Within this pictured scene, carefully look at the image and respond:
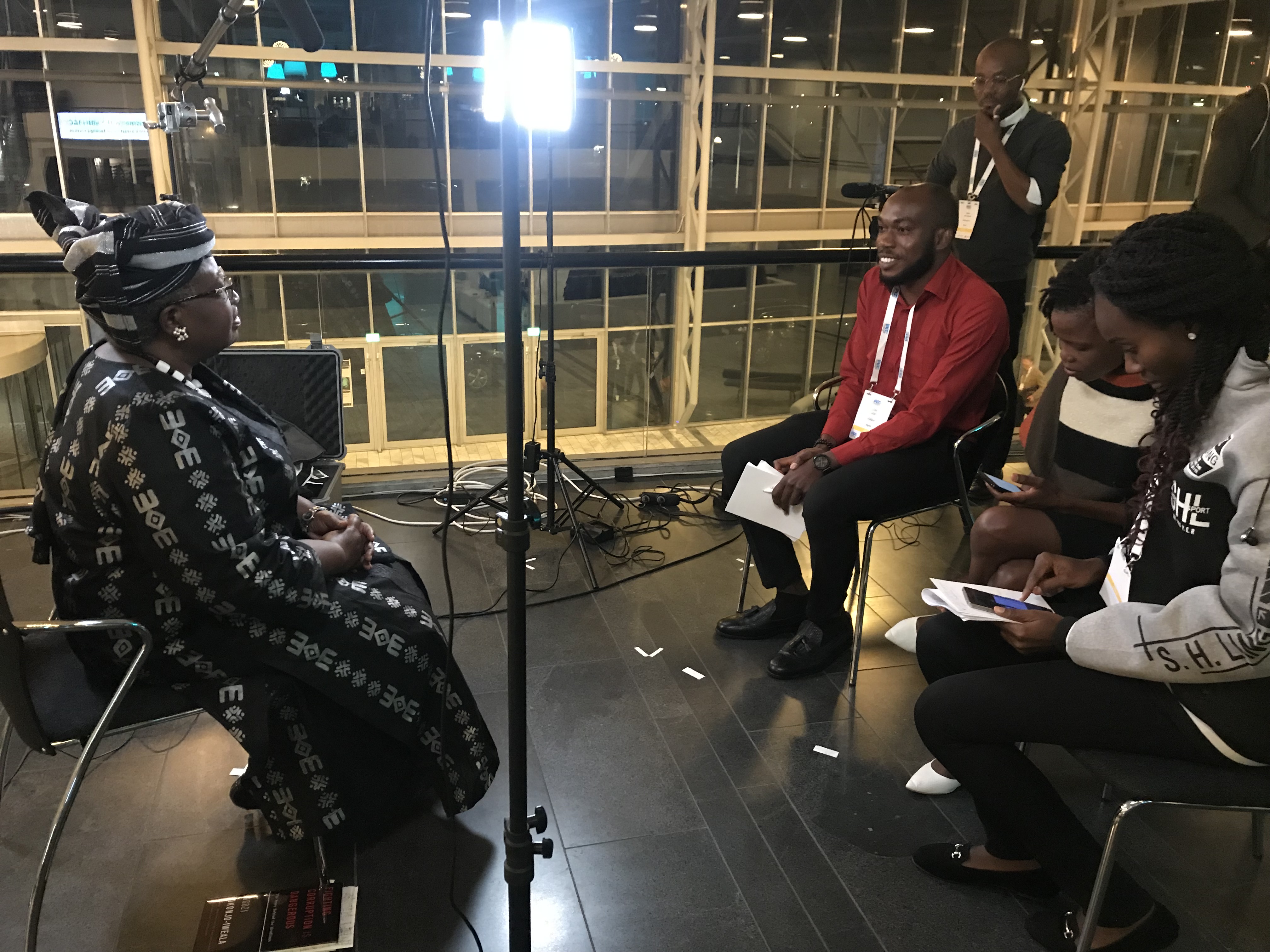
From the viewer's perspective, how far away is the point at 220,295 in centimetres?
160

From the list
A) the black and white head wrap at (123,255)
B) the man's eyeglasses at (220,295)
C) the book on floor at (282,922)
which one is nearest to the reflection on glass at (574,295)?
the man's eyeglasses at (220,295)

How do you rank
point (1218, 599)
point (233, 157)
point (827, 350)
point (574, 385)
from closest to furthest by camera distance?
point (1218, 599) → point (574, 385) → point (827, 350) → point (233, 157)

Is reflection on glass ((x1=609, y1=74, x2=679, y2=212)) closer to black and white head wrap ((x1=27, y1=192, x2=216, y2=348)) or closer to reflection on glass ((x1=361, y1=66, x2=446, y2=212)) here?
reflection on glass ((x1=361, y1=66, x2=446, y2=212))

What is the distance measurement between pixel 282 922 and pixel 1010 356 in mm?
3124

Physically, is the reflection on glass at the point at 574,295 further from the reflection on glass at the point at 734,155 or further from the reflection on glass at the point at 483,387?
the reflection on glass at the point at 734,155

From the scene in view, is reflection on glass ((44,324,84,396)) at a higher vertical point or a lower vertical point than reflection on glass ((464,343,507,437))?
higher

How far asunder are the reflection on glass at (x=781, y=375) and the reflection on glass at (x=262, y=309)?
6.79ft

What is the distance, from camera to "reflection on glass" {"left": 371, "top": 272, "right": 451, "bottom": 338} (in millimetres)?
3691

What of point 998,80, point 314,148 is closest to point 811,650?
point 998,80

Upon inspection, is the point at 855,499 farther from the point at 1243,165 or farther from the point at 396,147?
Answer: the point at 396,147

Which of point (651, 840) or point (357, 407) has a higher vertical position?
point (357, 407)

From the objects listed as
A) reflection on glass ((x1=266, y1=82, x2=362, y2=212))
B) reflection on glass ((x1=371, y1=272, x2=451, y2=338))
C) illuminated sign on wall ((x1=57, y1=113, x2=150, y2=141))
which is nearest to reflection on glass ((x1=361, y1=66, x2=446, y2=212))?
reflection on glass ((x1=266, y1=82, x2=362, y2=212))

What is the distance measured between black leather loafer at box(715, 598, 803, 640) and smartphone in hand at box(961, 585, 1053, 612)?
0.96 meters

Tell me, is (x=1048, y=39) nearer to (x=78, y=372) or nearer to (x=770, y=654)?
(x=770, y=654)
